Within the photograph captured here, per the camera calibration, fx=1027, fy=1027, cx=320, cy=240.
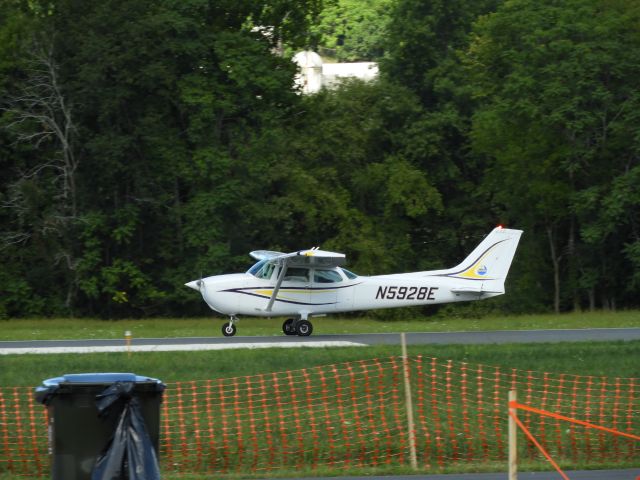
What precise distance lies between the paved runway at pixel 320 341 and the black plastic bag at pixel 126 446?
11.6m

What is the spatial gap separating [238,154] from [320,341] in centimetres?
1684

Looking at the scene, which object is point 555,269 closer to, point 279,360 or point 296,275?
point 296,275

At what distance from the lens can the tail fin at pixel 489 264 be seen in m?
27.5

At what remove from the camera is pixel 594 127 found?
3822 cm

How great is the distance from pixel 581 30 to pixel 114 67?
17.0m

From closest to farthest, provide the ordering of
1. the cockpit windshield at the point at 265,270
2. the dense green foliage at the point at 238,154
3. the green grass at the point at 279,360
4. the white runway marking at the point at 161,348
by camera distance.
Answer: the green grass at the point at 279,360
the white runway marking at the point at 161,348
the cockpit windshield at the point at 265,270
the dense green foliage at the point at 238,154

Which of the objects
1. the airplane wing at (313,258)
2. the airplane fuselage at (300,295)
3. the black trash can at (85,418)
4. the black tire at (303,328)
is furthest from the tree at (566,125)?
the black trash can at (85,418)

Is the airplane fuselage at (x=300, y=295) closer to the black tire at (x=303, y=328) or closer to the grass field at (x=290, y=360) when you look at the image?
the black tire at (x=303, y=328)

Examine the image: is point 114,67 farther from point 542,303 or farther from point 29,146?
point 542,303

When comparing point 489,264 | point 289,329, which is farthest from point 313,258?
point 489,264

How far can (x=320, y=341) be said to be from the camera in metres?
23.3

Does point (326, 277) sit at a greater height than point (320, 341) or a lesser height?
greater

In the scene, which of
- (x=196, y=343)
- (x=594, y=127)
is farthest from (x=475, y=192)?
(x=196, y=343)

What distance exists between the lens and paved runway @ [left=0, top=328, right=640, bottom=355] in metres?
21.4
